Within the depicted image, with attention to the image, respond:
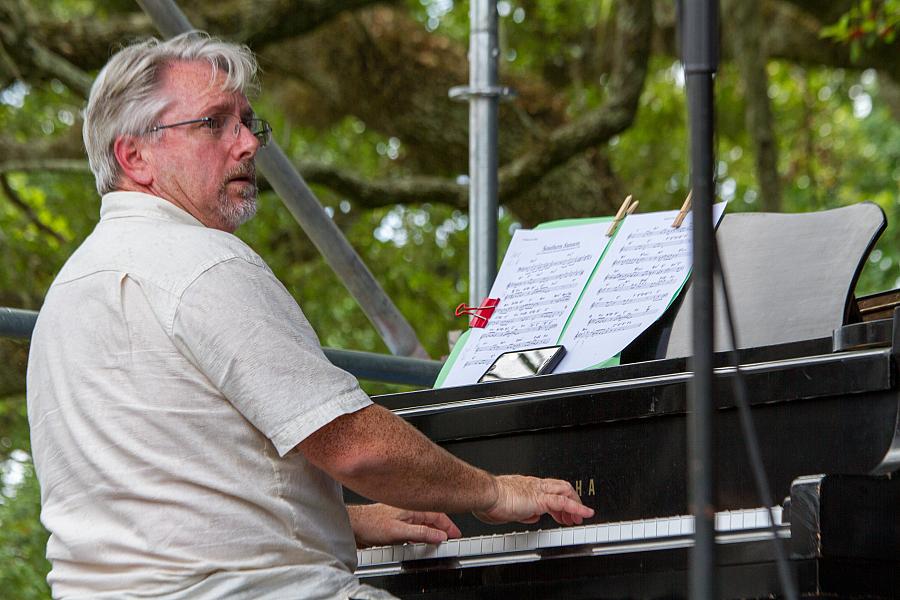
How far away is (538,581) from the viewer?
7.59 ft

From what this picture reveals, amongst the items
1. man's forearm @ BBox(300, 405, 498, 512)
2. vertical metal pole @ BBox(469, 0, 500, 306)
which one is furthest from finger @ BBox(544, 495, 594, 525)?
vertical metal pole @ BBox(469, 0, 500, 306)

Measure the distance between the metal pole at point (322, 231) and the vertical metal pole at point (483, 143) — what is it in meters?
0.30

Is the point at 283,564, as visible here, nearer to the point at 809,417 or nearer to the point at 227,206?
the point at 227,206

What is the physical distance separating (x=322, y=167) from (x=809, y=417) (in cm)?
513

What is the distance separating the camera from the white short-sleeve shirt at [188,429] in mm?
2088

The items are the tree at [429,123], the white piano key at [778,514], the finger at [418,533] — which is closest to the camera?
the white piano key at [778,514]

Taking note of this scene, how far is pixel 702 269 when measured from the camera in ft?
4.61

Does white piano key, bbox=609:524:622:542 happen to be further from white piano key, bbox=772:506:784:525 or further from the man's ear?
the man's ear

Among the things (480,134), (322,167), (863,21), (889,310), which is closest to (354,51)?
(322,167)

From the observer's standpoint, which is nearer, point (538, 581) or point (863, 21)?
point (538, 581)

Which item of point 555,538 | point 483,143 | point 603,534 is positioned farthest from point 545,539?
point 483,143

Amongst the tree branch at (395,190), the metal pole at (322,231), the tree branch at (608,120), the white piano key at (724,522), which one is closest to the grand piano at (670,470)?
the white piano key at (724,522)

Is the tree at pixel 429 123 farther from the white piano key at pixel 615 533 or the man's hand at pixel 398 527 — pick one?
the white piano key at pixel 615 533

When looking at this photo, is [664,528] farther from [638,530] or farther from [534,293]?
[534,293]
